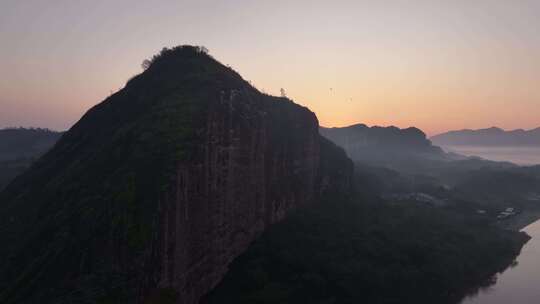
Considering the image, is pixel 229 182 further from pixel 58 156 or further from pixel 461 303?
pixel 461 303

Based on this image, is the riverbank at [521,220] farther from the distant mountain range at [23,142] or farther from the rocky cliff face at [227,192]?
the distant mountain range at [23,142]

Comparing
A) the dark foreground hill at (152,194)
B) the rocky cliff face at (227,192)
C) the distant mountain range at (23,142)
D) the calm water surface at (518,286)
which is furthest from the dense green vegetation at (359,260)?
the distant mountain range at (23,142)

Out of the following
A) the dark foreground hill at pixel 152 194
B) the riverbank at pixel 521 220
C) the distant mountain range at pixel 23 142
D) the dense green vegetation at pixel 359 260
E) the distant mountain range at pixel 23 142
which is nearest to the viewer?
the dark foreground hill at pixel 152 194

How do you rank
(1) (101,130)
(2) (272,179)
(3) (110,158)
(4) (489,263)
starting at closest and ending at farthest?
1. (3) (110,158)
2. (1) (101,130)
3. (2) (272,179)
4. (4) (489,263)

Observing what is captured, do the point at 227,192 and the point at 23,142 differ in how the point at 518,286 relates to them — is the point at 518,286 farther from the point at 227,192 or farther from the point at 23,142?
the point at 23,142

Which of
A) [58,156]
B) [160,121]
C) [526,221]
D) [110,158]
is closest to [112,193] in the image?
[110,158]

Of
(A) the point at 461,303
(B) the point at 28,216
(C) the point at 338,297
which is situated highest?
(B) the point at 28,216
